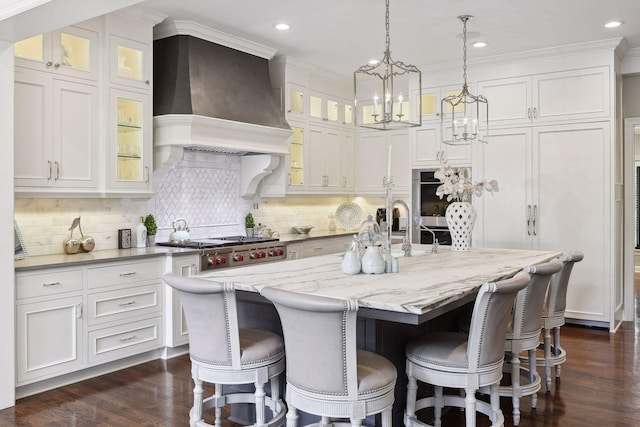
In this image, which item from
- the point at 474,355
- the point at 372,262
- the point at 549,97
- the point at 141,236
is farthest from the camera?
the point at 549,97

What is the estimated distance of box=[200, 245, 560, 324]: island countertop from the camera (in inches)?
93.4

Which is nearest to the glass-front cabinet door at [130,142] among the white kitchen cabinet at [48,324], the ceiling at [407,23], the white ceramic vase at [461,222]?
the ceiling at [407,23]

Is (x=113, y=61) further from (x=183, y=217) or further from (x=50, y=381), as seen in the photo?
(x=50, y=381)

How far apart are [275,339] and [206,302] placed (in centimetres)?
44

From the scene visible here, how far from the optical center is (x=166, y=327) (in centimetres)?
455

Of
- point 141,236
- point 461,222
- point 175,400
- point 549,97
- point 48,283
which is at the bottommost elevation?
point 175,400

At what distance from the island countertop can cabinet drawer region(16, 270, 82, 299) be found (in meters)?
1.29

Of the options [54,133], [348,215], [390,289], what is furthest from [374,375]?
[348,215]

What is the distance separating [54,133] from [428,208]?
399 centimetres

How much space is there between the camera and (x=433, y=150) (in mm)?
6469

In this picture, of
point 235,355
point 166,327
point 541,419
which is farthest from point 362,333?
point 166,327

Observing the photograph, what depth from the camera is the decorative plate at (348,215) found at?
6895mm

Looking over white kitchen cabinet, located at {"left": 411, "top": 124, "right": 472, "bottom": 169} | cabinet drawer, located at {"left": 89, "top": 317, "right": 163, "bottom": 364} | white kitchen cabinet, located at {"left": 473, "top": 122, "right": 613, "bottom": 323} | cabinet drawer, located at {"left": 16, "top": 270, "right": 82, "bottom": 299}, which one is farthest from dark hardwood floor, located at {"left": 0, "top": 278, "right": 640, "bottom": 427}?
white kitchen cabinet, located at {"left": 411, "top": 124, "right": 472, "bottom": 169}

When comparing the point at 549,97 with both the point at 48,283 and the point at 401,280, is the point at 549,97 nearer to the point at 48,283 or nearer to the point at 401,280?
the point at 401,280
